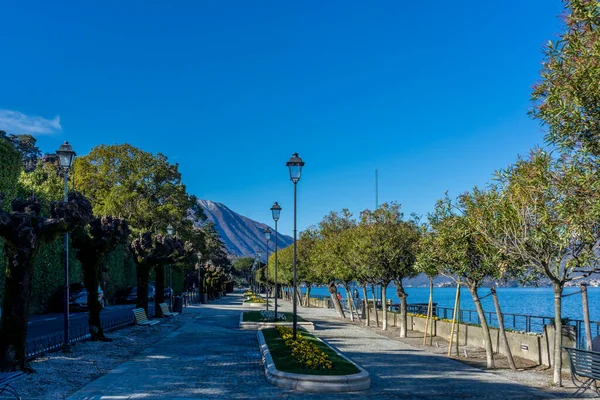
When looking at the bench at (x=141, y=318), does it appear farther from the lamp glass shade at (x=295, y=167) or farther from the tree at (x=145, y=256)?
the lamp glass shade at (x=295, y=167)

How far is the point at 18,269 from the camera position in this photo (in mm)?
→ 12734

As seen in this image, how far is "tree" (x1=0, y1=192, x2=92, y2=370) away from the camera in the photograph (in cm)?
1230

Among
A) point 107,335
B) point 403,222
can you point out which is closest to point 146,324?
point 107,335

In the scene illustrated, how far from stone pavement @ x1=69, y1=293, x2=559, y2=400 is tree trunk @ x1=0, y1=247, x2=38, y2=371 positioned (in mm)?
1866

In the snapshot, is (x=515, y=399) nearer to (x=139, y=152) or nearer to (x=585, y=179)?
(x=585, y=179)

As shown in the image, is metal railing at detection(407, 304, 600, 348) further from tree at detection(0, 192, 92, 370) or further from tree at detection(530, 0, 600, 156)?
A: tree at detection(0, 192, 92, 370)

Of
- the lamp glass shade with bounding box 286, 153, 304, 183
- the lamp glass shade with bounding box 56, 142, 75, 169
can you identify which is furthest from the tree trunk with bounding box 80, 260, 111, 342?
the lamp glass shade with bounding box 286, 153, 304, 183

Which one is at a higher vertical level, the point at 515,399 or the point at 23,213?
the point at 23,213

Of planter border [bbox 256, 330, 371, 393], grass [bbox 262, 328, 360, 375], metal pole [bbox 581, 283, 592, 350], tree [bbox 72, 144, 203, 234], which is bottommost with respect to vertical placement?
planter border [bbox 256, 330, 371, 393]

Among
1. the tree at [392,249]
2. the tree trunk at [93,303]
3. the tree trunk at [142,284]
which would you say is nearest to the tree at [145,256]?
the tree trunk at [142,284]

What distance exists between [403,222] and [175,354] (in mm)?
13441

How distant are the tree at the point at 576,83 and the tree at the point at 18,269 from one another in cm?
1093

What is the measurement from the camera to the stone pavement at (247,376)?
11281mm

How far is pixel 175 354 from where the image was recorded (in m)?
17.1
